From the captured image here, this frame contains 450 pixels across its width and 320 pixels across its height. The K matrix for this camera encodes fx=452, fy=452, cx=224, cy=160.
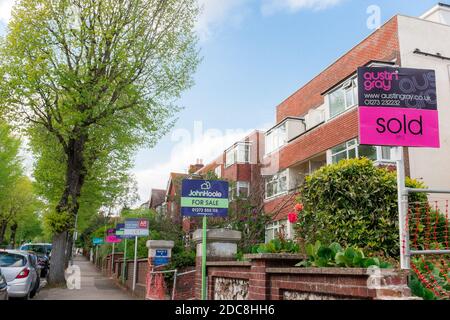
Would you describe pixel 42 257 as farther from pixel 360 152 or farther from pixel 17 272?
pixel 360 152

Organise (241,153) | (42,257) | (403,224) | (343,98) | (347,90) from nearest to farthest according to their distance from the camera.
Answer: (403,224) < (347,90) < (343,98) < (42,257) < (241,153)

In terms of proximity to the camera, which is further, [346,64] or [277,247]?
[346,64]

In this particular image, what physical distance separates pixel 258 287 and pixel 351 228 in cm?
669

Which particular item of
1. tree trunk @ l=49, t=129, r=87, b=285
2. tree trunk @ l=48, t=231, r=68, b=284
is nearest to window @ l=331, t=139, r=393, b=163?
tree trunk @ l=49, t=129, r=87, b=285

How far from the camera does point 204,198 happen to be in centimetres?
812

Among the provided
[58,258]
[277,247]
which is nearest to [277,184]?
[58,258]

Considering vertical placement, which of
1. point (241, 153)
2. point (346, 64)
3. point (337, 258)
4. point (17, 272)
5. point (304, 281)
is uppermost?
point (346, 64)

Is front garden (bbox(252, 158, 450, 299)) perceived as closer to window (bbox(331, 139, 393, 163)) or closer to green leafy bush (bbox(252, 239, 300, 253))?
window (bbox(331, 139, 393, 163))

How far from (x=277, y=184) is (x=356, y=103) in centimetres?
937

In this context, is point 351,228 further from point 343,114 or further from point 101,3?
point 101,3

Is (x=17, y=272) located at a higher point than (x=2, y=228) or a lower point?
lower

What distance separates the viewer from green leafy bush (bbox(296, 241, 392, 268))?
16.5 ft
